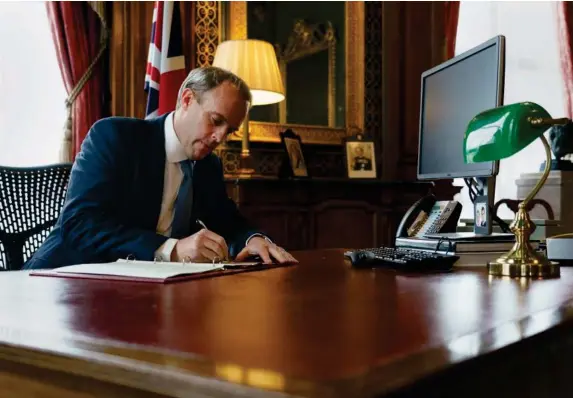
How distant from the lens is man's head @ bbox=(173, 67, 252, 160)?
200cm

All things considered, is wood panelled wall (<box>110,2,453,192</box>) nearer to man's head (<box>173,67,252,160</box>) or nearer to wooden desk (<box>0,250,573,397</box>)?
man's head (<box>173,67,252,160</box>)

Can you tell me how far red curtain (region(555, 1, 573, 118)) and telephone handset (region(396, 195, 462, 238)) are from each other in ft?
12.5

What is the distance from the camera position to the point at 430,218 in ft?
6.13

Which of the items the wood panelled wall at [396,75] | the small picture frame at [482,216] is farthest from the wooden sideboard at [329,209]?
the small picture frame at [482,216]

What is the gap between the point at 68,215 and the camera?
5.60 feet

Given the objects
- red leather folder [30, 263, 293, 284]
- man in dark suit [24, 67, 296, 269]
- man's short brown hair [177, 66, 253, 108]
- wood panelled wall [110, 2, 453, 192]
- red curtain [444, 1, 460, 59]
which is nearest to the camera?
red leather folder [30, 263, 293, 284]

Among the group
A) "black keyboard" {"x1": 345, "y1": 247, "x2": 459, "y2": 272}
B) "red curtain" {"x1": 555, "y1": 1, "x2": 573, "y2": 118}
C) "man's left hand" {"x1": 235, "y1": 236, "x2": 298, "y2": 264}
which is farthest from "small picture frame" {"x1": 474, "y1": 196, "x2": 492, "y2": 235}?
"red curtain" {"x1": 555, "y1": 1, "x2": 573, "y2": 118}

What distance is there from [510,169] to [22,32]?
3651 mm

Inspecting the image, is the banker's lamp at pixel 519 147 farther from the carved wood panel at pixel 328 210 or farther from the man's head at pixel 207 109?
the carved wood panel at pixel 328 210

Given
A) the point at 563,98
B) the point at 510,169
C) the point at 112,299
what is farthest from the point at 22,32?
the point at 563,98

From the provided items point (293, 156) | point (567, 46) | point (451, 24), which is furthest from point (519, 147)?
point (567, 46)

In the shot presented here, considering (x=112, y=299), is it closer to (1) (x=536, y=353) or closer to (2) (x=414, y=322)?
(2) (x=414, y=322)

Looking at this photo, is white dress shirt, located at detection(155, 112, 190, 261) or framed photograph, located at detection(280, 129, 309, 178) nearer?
white dress shirt, located at detection(155, 112, 190, 261)

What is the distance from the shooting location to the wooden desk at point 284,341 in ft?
1.61
